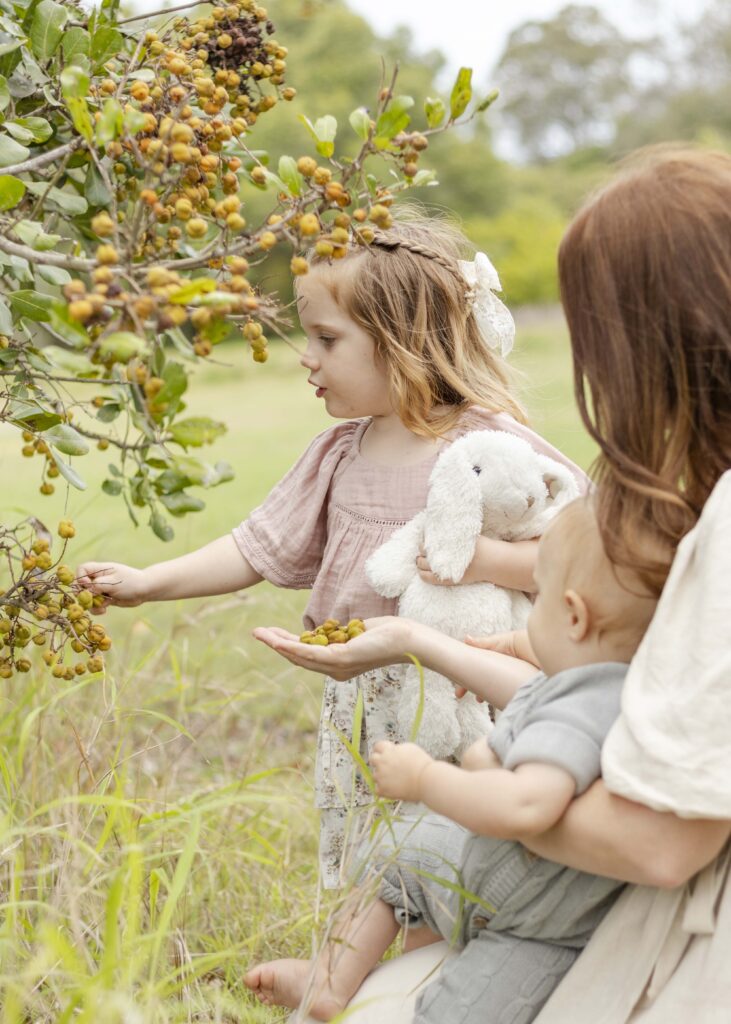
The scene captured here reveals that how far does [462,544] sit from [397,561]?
0.50 feet

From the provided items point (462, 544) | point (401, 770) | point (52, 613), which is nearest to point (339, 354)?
point (462, 544)

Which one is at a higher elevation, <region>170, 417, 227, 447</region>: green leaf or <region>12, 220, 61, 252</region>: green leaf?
<region>12, 220, 61, 252</region>: green leaf

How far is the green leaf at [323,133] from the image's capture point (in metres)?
1.73

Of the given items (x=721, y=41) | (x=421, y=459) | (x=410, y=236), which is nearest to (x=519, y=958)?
(x=421, y=459)

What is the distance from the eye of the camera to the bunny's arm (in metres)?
2.40

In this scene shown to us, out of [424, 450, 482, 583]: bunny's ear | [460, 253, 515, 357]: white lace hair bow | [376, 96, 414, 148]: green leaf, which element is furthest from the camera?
[460, 253, 515, 357]: white lace hair bow

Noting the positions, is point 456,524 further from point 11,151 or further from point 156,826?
point 11,151

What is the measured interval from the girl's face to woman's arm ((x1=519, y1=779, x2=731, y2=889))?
1.22m

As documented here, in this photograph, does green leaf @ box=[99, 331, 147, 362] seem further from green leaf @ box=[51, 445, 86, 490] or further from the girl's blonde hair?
A: the girl's blonde hair

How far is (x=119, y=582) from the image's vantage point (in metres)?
2.50

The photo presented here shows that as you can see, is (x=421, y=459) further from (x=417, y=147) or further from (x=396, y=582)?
(x=417, y=147)

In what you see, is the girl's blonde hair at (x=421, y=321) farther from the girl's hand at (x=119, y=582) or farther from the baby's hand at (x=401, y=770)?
the baby's hand at (x=401, y=770)

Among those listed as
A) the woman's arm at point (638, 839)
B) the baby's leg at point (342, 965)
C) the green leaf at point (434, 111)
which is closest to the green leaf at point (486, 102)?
the green leaf at point (434, 111)

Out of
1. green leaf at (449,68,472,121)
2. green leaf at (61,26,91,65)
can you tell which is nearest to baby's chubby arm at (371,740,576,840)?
green leaf at (449,68,472,121)
